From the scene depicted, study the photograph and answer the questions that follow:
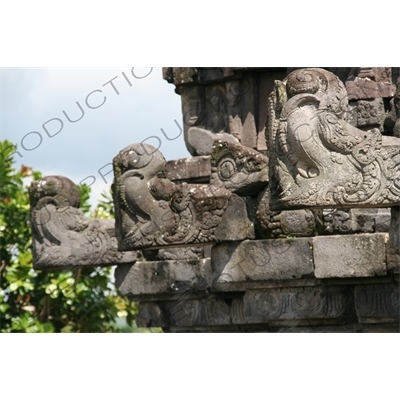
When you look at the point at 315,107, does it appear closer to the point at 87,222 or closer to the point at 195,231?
the point at 195,231

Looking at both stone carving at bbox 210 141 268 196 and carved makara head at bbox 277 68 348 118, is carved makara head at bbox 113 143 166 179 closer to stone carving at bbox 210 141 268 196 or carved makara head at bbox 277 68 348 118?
stone carving at bbox 210 141 268 196

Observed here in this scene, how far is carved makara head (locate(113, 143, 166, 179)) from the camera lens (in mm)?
11625

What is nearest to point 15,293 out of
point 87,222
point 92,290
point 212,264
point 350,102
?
point 92,290

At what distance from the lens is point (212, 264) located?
38.6ft

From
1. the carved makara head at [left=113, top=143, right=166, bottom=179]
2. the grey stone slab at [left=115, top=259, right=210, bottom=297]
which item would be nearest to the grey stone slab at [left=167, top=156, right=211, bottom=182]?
the grey stone slab at [left=115, top=259, right=210, bottom=297]

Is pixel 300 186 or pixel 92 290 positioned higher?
pixel 300 186

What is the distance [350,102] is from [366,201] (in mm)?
1924

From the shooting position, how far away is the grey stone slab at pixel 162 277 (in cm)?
1276

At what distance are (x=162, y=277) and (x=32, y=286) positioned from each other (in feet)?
10.7

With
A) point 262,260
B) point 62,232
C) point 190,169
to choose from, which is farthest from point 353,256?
point 62,232

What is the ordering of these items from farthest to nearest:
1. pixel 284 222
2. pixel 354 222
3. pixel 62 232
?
1. pixel 62 232
2. pixel 284 222
3. pixel 354 222

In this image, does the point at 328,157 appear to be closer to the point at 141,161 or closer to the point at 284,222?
the point at 284,222

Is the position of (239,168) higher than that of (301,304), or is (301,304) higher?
(239,168)

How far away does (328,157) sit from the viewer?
981 cm
